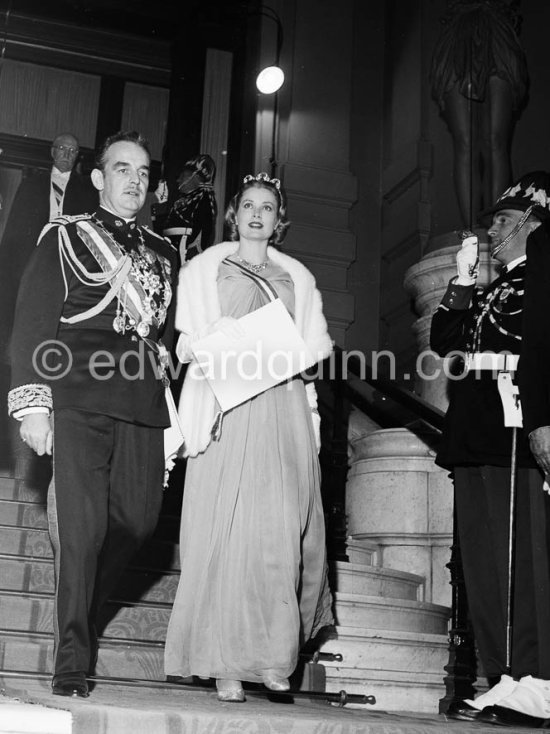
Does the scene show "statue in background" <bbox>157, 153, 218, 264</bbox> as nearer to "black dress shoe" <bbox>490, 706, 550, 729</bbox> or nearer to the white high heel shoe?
the white high heel shoe

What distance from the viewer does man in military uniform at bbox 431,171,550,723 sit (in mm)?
3268

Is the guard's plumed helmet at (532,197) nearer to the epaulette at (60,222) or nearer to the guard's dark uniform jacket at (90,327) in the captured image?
the guard's dark uniform jacket at (90,327)

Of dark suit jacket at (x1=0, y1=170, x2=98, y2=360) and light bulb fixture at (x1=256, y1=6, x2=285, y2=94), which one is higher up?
light bulb fixture at (x1=256, y1=6, x2=285, y2=94)

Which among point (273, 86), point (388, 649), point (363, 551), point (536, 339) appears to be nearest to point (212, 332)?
point (536, 339)

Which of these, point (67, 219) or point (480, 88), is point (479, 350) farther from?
point (480, 88)

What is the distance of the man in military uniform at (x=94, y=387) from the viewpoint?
3061 millimetres

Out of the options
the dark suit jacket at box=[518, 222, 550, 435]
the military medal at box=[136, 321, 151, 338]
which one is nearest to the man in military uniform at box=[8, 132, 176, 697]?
the military medal at box=[136, 321, 151, 338]

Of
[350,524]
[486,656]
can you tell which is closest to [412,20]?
[350,524]

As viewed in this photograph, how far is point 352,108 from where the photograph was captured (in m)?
8.75

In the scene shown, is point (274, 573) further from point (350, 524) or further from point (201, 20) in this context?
point (201, 20)

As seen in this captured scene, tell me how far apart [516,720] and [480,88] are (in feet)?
17.6

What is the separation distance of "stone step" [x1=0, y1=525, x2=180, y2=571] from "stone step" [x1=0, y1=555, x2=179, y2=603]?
0.08 metres

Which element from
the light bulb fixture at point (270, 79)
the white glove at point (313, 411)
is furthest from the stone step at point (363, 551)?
the light bulb fixture at point (270, 79)

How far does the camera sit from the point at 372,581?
4.92 m
